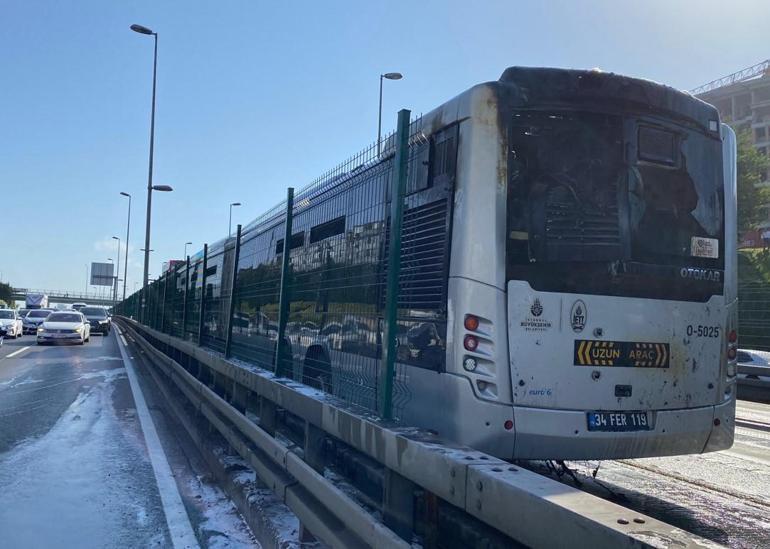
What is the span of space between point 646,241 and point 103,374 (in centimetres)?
1460

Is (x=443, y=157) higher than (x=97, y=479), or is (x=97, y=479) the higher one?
(x=443, y=157)

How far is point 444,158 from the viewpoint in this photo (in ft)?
15.0

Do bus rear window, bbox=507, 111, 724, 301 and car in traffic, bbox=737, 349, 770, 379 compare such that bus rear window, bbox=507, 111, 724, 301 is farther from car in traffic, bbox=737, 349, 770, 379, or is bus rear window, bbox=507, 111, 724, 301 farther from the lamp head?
the lamp head

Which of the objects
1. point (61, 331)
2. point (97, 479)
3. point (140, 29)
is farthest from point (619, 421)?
point (140, 29)

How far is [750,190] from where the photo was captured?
33.2 metres

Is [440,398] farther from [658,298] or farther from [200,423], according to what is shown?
[200,423]

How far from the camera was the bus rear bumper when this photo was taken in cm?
409

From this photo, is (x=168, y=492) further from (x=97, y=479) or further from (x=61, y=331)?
(x=61, y=331)

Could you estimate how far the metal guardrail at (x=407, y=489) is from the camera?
2027 mm

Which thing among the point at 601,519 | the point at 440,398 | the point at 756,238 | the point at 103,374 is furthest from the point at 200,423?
the point at 756,238

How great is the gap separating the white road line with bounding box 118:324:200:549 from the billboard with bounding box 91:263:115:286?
83.8 metres

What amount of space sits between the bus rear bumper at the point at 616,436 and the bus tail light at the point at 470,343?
443 mm

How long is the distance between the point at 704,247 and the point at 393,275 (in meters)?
2.54

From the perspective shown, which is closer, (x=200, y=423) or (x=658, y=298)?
(x=658, y=298)
